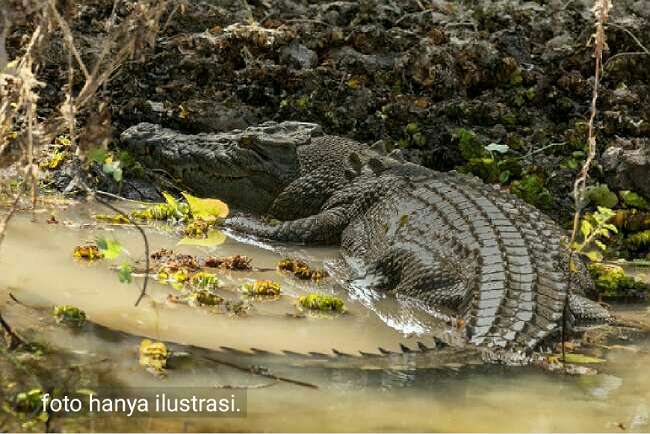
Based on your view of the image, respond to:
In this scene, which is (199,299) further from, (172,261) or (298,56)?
(298,56)

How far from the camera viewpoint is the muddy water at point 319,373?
11.5ft

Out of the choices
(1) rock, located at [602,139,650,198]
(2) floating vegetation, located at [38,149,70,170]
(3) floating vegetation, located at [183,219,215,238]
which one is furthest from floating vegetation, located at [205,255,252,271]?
(1) rock, located at [602,139,650,198]

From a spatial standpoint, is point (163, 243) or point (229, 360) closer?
point (229, 360)

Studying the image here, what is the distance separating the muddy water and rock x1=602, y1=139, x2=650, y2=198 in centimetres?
227

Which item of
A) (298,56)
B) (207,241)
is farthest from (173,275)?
(298,56)

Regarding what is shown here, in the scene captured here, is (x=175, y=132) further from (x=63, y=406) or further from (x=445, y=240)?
(x=63, y=406)

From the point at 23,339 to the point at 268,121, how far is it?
4.34m

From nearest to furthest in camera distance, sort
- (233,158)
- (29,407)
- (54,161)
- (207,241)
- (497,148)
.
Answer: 1. (29,407)
2. (207,241)
3. (54,161)
4. (233,158)
5. (497,148)

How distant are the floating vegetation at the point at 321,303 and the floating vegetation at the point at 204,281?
1.74ft

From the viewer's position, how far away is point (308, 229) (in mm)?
6734

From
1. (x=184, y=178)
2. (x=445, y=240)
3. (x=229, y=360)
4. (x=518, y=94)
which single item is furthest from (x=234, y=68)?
(x=229, y=360)

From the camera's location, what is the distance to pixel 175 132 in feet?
25.6

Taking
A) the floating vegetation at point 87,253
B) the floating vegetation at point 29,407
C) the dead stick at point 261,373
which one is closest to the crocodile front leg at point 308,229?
the floating vegetation at point 87,253

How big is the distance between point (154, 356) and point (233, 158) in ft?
12.2
